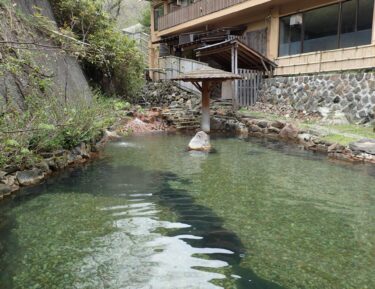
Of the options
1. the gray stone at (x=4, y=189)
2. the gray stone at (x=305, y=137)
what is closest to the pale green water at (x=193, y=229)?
the gray stone at (x=4, y=189)

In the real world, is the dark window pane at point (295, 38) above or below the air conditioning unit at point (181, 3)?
below

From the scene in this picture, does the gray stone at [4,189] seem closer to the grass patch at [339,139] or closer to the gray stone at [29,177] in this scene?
the gray stone at [29,177]

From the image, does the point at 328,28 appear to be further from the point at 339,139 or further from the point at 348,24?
the point at 339,139

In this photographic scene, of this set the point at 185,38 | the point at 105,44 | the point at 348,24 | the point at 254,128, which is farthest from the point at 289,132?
the point at 185,38

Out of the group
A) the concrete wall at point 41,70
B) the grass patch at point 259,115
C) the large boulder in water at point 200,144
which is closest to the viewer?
the concrete wall at point 41,70

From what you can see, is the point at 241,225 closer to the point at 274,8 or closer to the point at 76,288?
the point at 76,288

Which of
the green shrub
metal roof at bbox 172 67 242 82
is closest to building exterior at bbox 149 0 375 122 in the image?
metal roof at bbox 172 67 242 82

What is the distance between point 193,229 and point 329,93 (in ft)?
37.8

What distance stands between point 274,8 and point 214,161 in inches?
442

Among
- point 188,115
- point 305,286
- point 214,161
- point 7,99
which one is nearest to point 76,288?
point 305,286

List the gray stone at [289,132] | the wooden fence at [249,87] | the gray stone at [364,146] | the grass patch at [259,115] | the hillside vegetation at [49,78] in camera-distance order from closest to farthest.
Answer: the hillside vegetation at [49,78] → the gray stone at [364,146] → the gray stone at [289,132] → the grass patch at [259,115] → the wooden fence at [249,87]

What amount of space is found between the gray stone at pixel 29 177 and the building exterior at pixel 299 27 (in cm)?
1212

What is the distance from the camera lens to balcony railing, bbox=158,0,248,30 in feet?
63.2

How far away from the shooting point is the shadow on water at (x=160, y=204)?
4.11m
